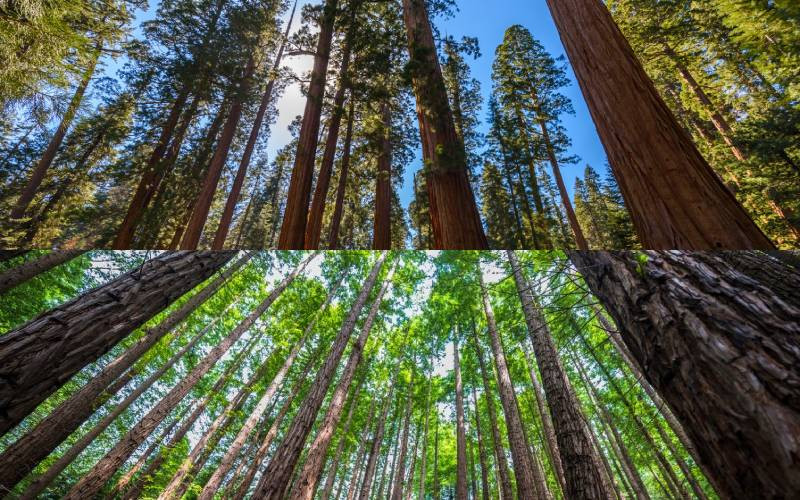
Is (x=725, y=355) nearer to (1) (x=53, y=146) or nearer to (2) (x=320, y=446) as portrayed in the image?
(1) (x=53, y=146)

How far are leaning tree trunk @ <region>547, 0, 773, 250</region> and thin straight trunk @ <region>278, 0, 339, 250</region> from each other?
6.01ft

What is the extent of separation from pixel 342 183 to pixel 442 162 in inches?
88.0

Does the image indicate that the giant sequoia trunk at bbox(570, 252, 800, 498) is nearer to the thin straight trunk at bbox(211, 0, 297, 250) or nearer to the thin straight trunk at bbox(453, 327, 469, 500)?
the thin straight trunk at bbox(211, 0, 297, 250)

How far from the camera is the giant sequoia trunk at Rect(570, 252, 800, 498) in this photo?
711mm

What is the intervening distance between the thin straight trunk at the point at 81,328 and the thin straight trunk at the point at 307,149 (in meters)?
0.52

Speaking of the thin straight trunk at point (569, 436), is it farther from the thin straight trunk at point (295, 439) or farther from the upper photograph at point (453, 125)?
the thin straight trunk at point (295, 439)

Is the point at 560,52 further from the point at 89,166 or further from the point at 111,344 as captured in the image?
the point at 111,344

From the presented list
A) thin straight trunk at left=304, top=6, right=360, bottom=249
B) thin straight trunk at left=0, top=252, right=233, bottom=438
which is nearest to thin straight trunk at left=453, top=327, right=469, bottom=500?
thin straight trunk at left=304, top=6, right=360, bottom=249

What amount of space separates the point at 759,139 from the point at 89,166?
3190mm

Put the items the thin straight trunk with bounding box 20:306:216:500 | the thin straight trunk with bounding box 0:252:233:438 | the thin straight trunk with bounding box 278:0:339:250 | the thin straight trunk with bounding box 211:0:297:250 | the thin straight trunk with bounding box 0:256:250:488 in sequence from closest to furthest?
the thin straight trunk with bounding box 0:252:233:438 → the thin straight trunk with bounding box 0:256:250:488 → the thin straight trunk with bounding box 20:306:216:500 → the thin straight trunk with bounding box 211:0:297:250 → the thin straight trunk with bounding box 278:0:339:250

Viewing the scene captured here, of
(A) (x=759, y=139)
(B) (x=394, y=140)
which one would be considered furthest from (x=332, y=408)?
(A) (x=759, y=139)

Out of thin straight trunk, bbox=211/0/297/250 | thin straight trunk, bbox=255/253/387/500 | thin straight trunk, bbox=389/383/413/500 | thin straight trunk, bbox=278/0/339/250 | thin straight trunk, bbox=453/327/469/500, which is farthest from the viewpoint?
thin straight trunk, bbox=389/383/413/500

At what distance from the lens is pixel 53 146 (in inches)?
64.1

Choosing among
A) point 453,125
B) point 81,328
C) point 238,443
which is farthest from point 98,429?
point 453,125
